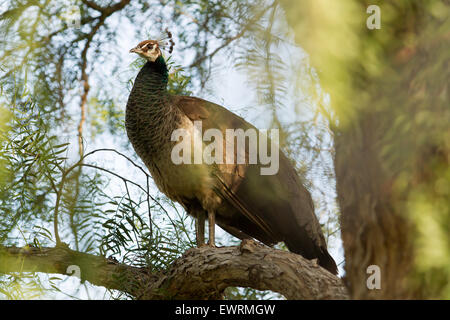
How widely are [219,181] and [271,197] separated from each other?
32 cm

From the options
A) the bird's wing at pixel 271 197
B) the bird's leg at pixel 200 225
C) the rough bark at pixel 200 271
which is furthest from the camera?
the bird's leg at pixel 200 225

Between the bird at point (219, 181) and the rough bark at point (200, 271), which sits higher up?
the bird at point (219, 181)

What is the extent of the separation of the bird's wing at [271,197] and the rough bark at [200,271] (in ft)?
1.95

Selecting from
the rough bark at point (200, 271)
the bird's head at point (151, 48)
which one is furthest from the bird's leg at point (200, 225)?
the bird's head at point (151, 48)

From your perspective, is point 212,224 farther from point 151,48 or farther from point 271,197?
point 151,48

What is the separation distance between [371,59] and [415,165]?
0.91 feet

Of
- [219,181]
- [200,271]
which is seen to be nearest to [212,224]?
[219,181]

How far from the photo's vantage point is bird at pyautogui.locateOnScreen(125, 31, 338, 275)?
2.90m

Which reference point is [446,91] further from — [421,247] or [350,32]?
[421,247]

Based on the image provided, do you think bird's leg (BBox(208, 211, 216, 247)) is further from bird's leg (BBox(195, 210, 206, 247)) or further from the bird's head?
the bird's head

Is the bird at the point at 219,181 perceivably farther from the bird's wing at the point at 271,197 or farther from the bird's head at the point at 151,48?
the bird's head at the point at 151,48

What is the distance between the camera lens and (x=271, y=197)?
2908 mm

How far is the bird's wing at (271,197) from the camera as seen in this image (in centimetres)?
290
